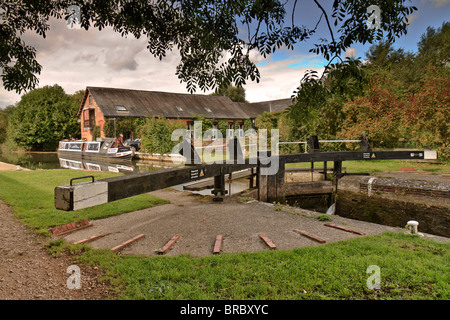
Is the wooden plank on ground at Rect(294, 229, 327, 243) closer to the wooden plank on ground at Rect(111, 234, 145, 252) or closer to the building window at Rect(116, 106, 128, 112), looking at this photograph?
the wooden plank on ground at Rect(111, 234, 145, 252)

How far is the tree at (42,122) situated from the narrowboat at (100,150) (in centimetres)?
754

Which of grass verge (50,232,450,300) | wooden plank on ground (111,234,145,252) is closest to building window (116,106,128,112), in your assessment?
wooden plank on ground (111,234,145,252)

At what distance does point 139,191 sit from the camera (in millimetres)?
4570

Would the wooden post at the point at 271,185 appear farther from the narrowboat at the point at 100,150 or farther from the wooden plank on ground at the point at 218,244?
the narrowboat at the point at 100,150

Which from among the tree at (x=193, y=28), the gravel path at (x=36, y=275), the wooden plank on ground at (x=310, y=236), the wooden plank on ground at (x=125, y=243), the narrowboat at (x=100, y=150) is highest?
the tree at (x=193, y=28)

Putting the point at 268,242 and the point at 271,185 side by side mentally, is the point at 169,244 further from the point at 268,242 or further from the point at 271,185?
the point at 271,185

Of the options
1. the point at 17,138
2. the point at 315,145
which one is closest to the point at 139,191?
the point at 315,145

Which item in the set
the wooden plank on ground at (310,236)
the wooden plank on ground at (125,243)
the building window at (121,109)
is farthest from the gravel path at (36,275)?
the building window at (121,109)

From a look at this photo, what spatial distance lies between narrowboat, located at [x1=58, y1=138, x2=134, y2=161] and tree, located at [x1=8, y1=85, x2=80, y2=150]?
7.54m

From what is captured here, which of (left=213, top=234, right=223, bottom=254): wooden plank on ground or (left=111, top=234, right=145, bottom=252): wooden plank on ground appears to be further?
(left=111, top=234, right=145, bottom=252): wooden plank on ground

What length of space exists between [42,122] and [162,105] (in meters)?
16.7

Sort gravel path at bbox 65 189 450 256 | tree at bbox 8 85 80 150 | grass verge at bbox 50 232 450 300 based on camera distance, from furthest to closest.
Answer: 1. tree at bbox 8 85 80 150
2. gravel path at bbox 65 189 450 256
3. grass verge at bbox 50 232 450 300

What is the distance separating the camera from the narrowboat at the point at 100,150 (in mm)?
24359

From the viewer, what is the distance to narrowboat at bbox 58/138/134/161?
79.9 feet
